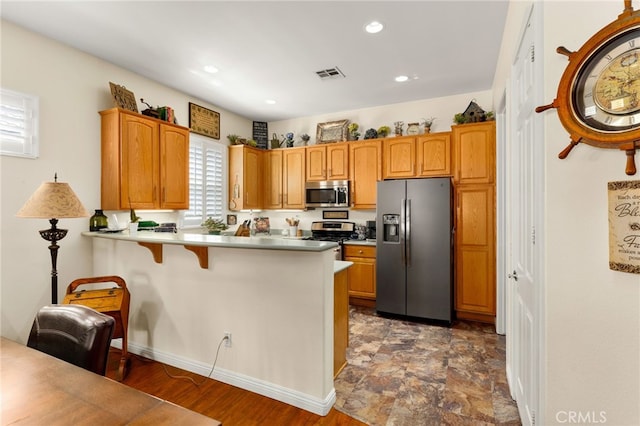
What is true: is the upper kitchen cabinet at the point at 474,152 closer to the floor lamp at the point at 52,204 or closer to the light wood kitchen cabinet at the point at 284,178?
the light wood kitchen cabinet at the point at 284,178

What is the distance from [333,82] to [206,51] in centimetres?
150

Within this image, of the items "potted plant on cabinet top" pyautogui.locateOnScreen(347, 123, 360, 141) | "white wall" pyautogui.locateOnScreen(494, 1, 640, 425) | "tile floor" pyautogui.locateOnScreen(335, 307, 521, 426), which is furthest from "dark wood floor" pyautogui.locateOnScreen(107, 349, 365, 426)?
"potted plant on cabinet top" pyautogui.locateOnScreen(347, 123, 360, 141)

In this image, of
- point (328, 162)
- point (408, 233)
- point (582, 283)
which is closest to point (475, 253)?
point (408, 233)

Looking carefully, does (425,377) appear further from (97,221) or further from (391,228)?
(97,221)

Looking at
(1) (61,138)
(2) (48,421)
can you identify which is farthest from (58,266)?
(2) (48,421)

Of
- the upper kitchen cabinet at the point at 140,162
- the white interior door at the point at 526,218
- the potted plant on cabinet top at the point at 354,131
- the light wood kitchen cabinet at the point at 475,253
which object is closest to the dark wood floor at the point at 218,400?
the white interior door at the point at 526,218

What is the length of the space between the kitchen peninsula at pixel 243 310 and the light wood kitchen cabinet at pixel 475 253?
198 centimetres

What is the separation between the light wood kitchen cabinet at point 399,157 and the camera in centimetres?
429

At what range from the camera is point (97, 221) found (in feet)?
10.5

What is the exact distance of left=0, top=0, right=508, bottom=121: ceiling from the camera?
2438 millimetres

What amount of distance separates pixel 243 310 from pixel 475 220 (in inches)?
115

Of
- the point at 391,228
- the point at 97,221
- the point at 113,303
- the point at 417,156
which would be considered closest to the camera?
the point at 113,303

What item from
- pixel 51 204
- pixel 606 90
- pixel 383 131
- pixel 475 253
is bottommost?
pixel 475 253

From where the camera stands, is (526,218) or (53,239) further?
(53,239)
